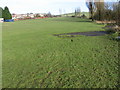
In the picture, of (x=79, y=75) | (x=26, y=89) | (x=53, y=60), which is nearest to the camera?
(x=26, y=89)

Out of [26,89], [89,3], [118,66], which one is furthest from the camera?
[89,3]

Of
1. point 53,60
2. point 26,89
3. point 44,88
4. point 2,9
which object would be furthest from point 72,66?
point 2,9

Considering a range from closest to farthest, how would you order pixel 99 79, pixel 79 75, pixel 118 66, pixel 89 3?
pixel 99 79
pixel 79 75
pixel 118 66
pixel 89 3

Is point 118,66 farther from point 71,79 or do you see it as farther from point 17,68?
point 17,68

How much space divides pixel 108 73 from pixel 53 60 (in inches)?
105

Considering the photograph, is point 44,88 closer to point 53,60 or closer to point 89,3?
point 53,60

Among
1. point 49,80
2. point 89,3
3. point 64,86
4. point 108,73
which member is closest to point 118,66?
point 108,73

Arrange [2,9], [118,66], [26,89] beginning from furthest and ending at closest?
[2,9], [118,66], [26,89]

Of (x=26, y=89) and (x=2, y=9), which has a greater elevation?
(x=2, y=9)

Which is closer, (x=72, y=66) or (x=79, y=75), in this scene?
(x=79, y=75)

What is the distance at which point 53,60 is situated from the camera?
18.1 ft

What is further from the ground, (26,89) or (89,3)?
(89,3)

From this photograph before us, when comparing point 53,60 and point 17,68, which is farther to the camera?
point 53,60

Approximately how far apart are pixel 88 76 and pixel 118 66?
1.65 m
